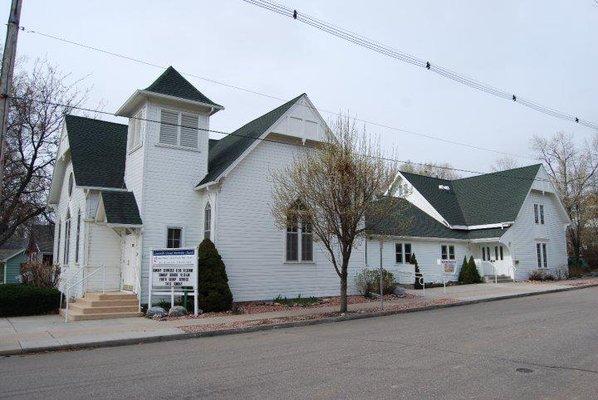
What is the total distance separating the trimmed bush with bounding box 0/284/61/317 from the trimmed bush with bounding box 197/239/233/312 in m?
5.96

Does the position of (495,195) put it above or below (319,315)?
above

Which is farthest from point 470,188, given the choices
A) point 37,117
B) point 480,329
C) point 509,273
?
point 37,117

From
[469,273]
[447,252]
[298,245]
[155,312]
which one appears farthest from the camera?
[447,252]

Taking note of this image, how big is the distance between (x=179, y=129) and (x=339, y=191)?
7617mm

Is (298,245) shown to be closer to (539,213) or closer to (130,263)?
(130,263)

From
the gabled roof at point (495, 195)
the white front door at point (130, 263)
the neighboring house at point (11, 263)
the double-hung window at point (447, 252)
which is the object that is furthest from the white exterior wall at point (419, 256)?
the neighboring house at point (11, 263)

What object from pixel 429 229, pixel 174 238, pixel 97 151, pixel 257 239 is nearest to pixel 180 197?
pixel 174 238

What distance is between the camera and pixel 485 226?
107 feet

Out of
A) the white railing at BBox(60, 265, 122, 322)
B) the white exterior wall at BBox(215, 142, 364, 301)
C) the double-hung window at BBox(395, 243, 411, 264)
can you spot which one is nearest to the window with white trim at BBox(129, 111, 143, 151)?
the white exterior wall at BBox(215, 142, 364, 301)

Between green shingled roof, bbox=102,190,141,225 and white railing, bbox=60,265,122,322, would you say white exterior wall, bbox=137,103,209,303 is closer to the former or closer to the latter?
green shingled roof, bbox=102,190,141,225

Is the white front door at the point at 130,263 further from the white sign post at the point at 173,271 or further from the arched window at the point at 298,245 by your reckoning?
the arched window at the point at 298,245

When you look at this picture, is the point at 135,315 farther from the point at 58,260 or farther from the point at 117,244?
the point at 58,260

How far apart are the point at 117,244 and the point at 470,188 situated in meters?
27.2

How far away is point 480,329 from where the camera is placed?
12.2m
